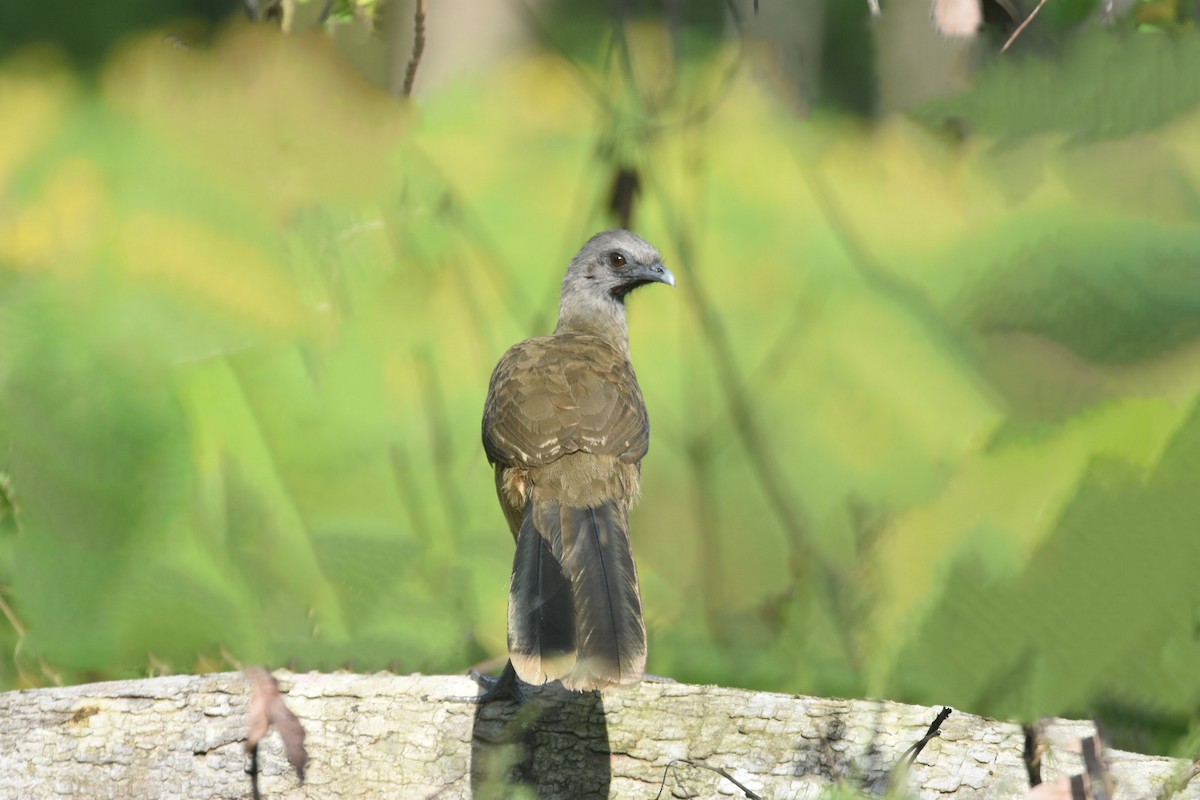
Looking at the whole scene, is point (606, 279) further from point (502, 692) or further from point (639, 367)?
point (502, 692)

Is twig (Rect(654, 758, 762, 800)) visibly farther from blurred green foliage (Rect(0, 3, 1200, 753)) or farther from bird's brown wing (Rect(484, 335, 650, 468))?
blurred green foliage (Rect(0, 3, 1200, 753))

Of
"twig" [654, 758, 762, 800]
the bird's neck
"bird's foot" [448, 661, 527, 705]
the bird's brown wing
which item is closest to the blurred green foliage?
the bird's neck

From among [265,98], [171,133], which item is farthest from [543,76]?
[171,133]

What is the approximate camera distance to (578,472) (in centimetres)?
317

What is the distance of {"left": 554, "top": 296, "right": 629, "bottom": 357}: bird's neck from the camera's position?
13.8 ft

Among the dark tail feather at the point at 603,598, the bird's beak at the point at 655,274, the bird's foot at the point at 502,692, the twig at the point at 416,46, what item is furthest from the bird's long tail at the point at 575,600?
the twig at the point at 416,46

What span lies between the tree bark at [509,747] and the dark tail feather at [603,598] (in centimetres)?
22

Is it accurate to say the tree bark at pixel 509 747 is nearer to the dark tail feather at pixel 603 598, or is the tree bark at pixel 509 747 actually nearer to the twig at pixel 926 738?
the twig at pixel 926 738

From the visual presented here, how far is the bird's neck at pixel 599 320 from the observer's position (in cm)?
420

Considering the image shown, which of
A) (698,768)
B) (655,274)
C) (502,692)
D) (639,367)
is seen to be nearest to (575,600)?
(502,692)

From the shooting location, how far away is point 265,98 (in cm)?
443

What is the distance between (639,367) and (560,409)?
3.75 ft

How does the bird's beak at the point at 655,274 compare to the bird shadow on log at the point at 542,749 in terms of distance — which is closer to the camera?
the bird shadow on log at the point at 542,749

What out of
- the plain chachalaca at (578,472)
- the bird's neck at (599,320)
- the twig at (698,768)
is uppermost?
the bird's neck at (599,320)
